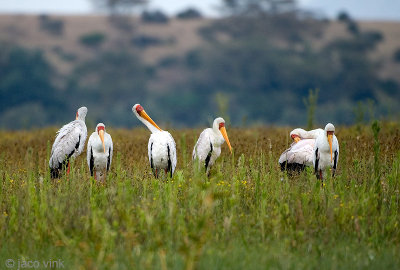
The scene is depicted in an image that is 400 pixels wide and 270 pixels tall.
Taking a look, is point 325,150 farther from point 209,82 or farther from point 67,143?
point 209,82

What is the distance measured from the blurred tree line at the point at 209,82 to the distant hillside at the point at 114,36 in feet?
6.32

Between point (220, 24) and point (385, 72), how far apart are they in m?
14.8

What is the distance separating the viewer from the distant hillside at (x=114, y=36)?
5842cm

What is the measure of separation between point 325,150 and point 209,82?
45.2 metres

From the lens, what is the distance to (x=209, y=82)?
53594mm

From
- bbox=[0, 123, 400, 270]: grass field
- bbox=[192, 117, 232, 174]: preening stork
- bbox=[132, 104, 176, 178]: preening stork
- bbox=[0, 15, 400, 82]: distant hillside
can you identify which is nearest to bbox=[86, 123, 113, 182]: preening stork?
bbox=[132, 104, 176, 178]: preening stork

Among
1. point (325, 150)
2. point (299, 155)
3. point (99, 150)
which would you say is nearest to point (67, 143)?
point (99, 150)

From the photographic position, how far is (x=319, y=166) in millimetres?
8719

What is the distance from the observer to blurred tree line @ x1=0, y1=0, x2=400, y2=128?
50219 mm

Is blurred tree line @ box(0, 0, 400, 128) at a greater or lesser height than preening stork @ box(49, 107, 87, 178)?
greater

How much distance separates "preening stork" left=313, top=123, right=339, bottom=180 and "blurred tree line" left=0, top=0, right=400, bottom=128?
38.5 metres

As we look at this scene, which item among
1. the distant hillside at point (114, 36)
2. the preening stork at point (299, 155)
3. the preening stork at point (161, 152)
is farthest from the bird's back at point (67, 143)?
the distant hillside at point (114, 36)

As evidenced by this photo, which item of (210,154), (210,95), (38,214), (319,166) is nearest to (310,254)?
(38,214)

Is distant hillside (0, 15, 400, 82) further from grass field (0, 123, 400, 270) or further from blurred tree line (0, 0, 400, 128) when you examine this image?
grass field (0, 123, 400, 270)
